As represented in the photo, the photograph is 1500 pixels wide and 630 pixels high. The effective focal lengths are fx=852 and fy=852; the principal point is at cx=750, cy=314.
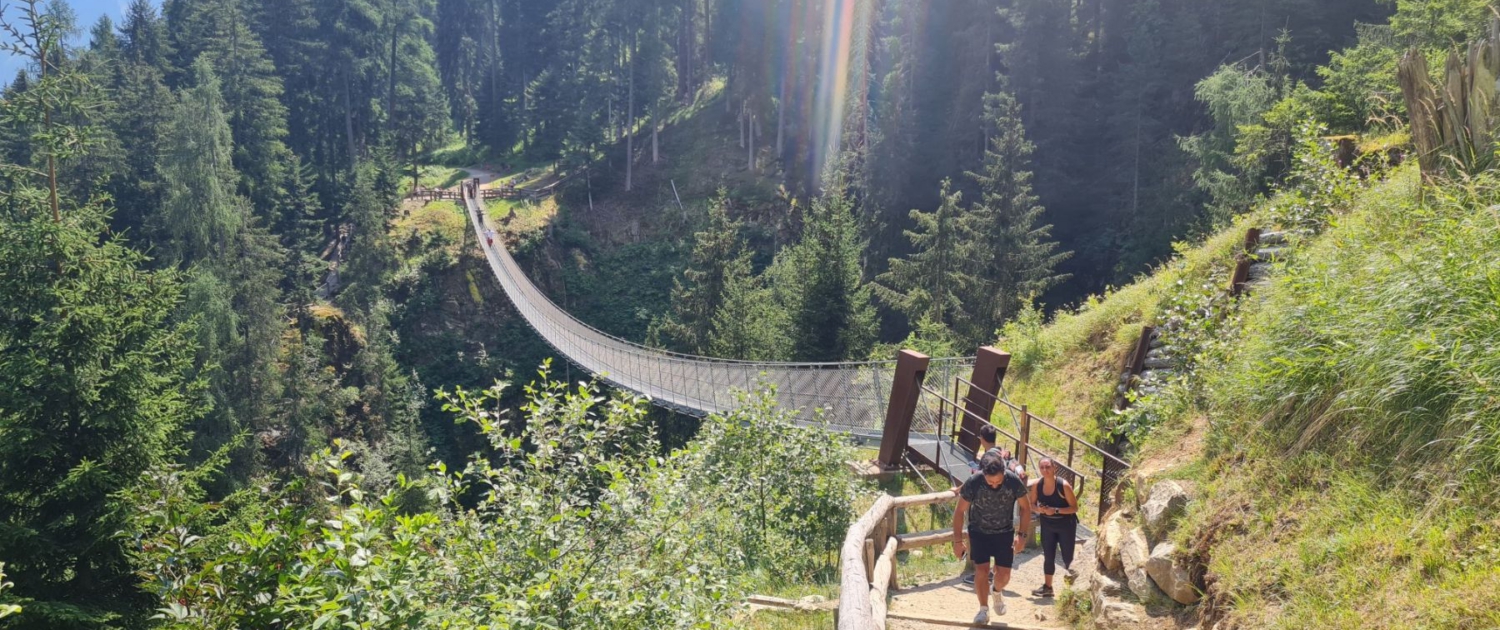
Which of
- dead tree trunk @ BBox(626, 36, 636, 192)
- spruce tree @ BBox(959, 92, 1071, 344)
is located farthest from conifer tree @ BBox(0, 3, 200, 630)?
dead tree trunk @ BBox(626, 36, 636, 192)

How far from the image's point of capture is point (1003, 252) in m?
19.0

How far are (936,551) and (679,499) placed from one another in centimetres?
266

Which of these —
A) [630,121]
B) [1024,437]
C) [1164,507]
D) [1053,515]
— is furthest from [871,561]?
[630,121]

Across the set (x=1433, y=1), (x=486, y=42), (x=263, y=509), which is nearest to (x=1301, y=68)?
(x=1433, y=1)

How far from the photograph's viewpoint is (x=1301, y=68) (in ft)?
62.9

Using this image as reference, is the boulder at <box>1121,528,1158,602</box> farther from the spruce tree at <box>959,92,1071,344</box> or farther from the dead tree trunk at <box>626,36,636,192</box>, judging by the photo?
the dead tree trunk at <box>626,36,636,192</box>

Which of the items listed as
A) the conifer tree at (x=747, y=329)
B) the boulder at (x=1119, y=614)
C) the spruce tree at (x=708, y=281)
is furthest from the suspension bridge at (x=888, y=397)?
the spruce tree at (x=708, y=281)

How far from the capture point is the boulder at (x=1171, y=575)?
315 centimetres

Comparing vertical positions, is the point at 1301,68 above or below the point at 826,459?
above

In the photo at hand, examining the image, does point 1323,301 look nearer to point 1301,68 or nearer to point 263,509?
point 263,509

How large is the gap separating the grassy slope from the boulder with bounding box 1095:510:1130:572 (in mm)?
320

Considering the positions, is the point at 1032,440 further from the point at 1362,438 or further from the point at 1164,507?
the point at 1362,438

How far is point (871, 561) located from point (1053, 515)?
1.01 m

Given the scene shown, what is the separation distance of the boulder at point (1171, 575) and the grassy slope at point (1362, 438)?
9cm
